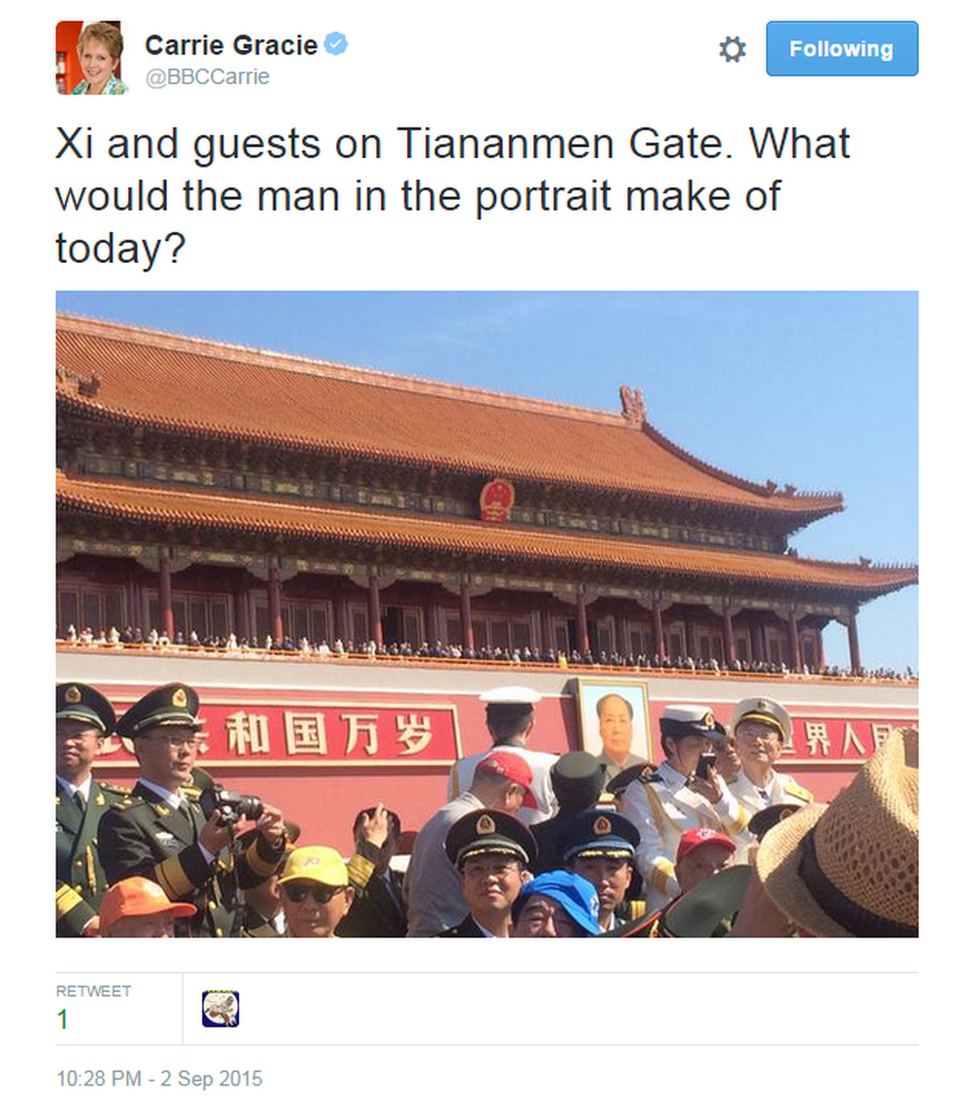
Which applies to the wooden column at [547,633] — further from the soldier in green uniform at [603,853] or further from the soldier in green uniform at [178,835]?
the soldier in green uniform at [603,853]

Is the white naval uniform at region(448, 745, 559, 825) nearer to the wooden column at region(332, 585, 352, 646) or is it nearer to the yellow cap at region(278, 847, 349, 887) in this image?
the yellow cap at region(278, 847, 349, 887)

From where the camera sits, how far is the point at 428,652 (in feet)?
46.7

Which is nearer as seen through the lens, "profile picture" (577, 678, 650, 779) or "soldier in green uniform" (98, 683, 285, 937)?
"soldier in green uniform" (98, 683, 285, 937)

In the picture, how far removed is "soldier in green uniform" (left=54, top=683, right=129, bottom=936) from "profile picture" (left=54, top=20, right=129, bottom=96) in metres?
2.10

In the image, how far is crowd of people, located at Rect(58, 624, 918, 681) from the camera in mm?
12812

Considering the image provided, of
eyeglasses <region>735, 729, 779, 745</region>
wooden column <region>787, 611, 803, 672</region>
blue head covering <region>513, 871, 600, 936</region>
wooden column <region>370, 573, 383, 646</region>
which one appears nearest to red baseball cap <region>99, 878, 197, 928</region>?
blue head covering <region>513, 871, 600, 936</region>

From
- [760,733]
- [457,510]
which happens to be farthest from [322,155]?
[457,510]

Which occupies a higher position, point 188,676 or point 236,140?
point 236,140

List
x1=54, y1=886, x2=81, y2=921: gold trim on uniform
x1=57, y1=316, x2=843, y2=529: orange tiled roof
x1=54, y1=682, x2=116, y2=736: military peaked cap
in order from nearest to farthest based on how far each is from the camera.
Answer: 1. x1=54, y1=886, x2=81, y2=921: gold trim on uniform
2. x1=54, y1=682, x2=116, y2=736: military peaked cap
3. x1=57, y1=316, x2=843, y2=529: orange tiled roof

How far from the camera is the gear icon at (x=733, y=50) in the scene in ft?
15.9

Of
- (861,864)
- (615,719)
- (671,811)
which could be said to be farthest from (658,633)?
(861,864)

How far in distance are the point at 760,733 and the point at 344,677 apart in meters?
5.13

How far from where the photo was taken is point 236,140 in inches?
191
